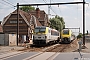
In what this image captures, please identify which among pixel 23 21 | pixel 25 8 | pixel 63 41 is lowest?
pixel 63 41

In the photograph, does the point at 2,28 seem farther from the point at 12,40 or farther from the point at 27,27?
the point at 12,40

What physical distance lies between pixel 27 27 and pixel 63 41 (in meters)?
14.6

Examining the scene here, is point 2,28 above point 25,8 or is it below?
below

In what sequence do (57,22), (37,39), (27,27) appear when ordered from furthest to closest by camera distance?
(57,22) → (27,27) → (37,39)

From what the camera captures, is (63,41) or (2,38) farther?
(63,41)

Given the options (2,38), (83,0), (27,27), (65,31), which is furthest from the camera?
(27,27)

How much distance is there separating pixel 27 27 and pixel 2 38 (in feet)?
72.6

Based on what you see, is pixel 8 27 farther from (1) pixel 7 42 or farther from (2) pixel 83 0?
(2) pixel 83 0

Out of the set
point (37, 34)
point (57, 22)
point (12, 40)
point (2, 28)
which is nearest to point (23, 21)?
point (2, 28)

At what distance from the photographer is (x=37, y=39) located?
39.1 metres

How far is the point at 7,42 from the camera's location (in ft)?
145

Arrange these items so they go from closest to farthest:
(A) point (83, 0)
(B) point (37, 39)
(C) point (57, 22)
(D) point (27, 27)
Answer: (A) point (83, 0) → (B) point (37, 39) → (D) point (27, 27) → (C) point (57, 22)

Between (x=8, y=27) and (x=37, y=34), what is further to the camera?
(x=8, y=27)

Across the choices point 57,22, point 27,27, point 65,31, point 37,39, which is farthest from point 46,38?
point 57,22
